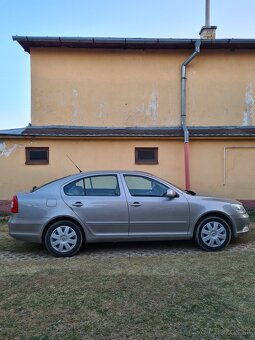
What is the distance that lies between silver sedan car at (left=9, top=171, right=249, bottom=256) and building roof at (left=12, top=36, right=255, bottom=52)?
5825mm

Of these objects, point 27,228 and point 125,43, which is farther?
point 125,43

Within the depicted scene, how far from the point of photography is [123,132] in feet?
33.1

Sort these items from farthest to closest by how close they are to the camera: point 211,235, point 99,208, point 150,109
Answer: point 150,109, point 211,235, point 99,208

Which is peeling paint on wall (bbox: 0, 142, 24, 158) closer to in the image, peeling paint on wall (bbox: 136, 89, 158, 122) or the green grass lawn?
peeling paint on wall (bbox: 136, 89, 158, 122)

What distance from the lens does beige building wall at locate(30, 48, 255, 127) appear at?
35.2ft

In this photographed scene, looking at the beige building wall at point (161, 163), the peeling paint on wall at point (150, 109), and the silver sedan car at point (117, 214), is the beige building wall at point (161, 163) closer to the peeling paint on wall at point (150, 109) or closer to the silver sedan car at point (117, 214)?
the peeling paint on wall at point (150, 109)

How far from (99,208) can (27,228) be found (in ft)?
4.23

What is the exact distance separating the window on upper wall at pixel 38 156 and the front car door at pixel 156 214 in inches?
181

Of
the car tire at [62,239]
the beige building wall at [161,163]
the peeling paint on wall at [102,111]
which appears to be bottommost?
the car tire at [62,239]

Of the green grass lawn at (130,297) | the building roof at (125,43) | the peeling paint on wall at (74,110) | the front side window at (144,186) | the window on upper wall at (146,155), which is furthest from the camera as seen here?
the peeling paint on wall at (74,110)

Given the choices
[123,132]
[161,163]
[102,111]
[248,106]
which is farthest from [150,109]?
[248,106]

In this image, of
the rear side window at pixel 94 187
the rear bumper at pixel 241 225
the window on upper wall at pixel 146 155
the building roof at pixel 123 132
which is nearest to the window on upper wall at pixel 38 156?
the building roof at pixel 123 132

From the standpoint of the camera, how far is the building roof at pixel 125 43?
10.3 m

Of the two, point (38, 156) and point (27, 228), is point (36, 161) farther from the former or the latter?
point (27, 228)
